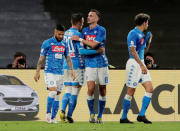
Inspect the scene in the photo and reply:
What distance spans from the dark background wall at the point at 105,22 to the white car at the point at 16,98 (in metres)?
5.53

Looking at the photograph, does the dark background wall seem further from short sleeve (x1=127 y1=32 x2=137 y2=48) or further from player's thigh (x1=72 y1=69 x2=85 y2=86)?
short sleeve (x1=127 y1=32 x2=137 y2=48)

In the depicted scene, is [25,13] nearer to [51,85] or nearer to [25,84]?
[25,84]

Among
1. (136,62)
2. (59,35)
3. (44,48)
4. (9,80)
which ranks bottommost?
(9,80)

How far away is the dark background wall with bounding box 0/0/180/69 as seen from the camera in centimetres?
1653

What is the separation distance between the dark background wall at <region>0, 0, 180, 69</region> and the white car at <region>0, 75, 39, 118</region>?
5.53 metres

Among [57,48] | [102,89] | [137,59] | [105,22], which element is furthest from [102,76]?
[105,22]

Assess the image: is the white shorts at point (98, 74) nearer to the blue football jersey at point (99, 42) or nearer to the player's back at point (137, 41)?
the blue football jersey at point (99, 42)

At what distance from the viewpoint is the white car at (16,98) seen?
10.5 m

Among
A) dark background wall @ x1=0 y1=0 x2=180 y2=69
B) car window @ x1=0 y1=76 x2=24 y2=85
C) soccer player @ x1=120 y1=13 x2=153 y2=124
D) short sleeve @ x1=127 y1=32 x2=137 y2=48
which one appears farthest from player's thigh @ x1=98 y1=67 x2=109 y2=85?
dark background wall @ x1=0 y1=0 x2=180 y2=69

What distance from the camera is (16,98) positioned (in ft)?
34.9

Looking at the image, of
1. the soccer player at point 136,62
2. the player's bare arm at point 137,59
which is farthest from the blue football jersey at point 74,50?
the player's bare arm at point 137,59

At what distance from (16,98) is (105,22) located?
7.18m

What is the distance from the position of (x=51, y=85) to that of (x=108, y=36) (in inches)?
347

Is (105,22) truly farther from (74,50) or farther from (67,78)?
(74,50)
